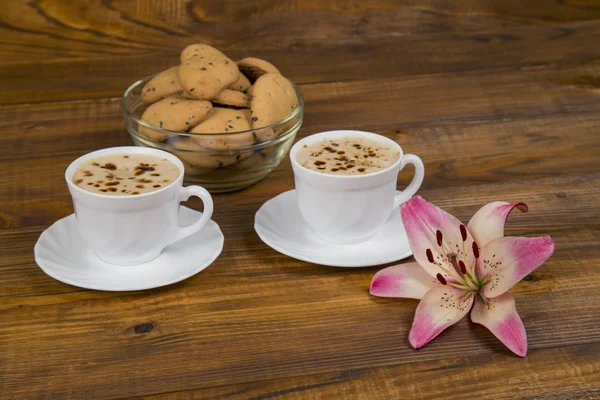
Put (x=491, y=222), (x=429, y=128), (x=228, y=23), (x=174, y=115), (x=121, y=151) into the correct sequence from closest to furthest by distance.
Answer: (x=491, y=222), (x=121, y=151), (x=174, y=115), (x=429, y=128), (x=228, y=23)

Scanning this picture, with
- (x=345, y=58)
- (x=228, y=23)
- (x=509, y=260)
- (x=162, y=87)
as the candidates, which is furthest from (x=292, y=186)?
(x=228, y=23)

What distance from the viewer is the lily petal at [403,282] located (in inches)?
41.4

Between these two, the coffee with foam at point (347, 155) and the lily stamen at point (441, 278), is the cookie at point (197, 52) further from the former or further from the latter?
the lily stamen at point (441, 278)

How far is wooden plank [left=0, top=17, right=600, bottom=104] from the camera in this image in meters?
1.77

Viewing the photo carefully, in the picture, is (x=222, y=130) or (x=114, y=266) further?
(x=222, y=130)

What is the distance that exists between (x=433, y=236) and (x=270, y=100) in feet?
1.22

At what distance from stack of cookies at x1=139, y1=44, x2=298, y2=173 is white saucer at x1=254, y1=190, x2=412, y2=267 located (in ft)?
0.38

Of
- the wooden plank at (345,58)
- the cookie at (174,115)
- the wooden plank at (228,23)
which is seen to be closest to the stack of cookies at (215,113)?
the cookie at (174,115)

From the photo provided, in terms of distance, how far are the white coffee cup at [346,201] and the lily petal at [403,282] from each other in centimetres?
9

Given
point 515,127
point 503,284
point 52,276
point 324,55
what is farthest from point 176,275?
point 324,55

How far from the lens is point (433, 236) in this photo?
41.5 inches

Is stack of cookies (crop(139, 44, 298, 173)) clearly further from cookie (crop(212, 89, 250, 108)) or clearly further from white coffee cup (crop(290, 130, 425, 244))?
white coffee cup (crop(290, 130, 425, 244))

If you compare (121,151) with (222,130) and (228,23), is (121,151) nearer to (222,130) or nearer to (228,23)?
(222,130)

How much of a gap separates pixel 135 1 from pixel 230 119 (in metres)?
0.87
